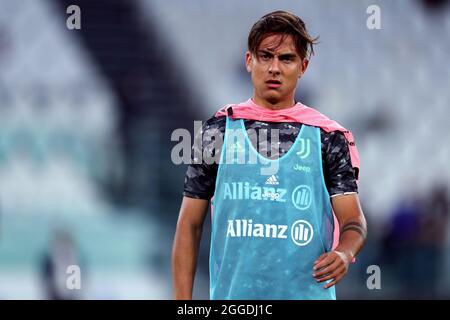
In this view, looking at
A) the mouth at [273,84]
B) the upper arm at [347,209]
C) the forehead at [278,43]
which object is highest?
the forehead at [278,43]

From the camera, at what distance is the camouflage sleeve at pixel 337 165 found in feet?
8.79

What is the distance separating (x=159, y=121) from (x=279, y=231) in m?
3.88

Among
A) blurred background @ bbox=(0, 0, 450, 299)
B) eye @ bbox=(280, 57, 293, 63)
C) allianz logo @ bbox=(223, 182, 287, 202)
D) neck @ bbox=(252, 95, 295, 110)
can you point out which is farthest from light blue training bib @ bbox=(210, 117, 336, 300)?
blurred background @ bbox=(0, 0, 450, 299)

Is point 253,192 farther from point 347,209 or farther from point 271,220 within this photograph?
point 347,209

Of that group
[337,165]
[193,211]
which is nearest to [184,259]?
[193,211]

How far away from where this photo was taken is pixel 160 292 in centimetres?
604

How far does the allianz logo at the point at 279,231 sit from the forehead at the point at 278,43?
570 mm

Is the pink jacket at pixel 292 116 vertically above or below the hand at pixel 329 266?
above

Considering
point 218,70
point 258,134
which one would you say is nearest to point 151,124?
point 218,70

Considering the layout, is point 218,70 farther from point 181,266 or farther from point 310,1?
point 181,266

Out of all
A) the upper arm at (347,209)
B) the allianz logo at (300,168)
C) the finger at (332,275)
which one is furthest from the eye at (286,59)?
the finger at (332,275)

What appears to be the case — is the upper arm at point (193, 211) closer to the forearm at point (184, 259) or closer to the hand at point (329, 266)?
the forearm at point (184, 259)

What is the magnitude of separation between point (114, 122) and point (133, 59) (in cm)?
56

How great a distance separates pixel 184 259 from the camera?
2709 millimetres
